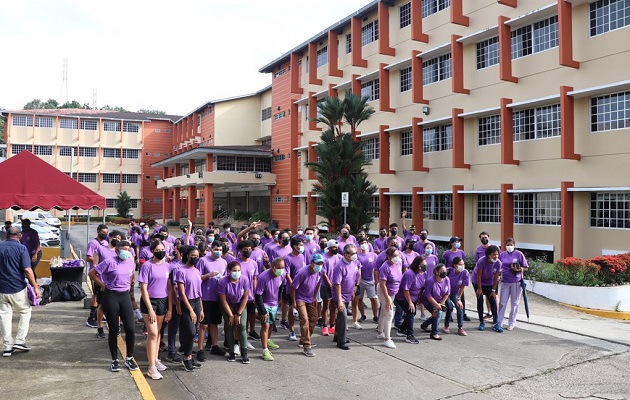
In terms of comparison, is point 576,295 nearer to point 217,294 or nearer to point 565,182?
point 565,182

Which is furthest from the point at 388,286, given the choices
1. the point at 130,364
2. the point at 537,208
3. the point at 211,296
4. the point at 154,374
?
the point at 537,208

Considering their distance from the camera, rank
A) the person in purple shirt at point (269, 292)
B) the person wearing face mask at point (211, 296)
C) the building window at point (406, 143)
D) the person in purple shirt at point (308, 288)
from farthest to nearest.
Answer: the building window at point (406, 143), the person in purple shirt at point (308, 288), the person in purple shirt at point (269, 292), the person wearing face mask at point (211, 296)

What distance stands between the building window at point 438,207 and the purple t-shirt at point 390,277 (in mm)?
15776

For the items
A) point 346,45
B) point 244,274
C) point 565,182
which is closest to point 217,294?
point 244,274

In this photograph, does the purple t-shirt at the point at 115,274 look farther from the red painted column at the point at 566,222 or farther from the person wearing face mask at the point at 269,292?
the red painted column at the point at 566,222

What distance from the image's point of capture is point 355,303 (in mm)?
10352

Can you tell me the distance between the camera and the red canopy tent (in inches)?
476

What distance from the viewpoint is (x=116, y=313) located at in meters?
7.04

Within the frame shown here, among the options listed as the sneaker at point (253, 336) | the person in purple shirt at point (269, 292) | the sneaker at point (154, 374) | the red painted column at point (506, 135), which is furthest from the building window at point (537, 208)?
the sneaker at point (154, 374)

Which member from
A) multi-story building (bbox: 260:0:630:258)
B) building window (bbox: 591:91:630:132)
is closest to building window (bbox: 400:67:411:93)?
multi-story building (bbox: 260:0:630:258)

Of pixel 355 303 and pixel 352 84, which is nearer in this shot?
pixel 355 303

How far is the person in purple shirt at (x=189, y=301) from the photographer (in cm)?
732

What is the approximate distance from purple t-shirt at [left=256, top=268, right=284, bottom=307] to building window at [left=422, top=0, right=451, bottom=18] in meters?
19.8

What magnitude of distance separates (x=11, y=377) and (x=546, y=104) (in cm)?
1929
